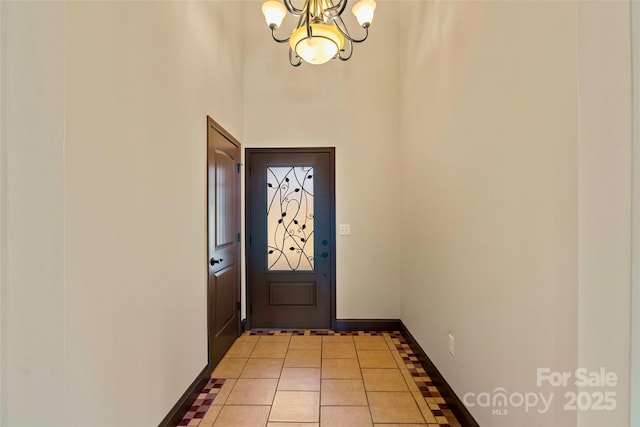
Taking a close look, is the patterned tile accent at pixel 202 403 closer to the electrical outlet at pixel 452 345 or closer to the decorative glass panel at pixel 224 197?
the decorative glass panel at pixel 224 197

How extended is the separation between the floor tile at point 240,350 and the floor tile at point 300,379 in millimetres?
523

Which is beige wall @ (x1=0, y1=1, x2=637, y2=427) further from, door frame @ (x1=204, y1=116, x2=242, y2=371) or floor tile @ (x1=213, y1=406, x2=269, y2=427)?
floor tile @ (x1=213, y1=406, x2=269, y2=427)

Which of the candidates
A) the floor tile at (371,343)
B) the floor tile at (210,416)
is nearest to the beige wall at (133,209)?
the floor tile at (210,416)

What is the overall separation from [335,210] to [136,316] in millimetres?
2330

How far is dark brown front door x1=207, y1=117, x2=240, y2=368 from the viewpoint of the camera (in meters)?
2.50

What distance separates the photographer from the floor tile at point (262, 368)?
8.03 ft

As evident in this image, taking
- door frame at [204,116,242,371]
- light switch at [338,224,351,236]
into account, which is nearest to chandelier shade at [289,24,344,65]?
door frame at [204,116,242,371]

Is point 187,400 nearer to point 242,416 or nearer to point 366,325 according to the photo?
point 242,416

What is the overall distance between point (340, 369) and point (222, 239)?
1.64m

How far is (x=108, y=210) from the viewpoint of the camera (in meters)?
→ 1.30

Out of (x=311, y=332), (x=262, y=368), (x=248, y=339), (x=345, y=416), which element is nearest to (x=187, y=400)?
(x=262, y=368)

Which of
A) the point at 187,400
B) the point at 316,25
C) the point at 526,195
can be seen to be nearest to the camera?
the point at 526,195

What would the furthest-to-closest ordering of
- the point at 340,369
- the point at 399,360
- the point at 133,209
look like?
1. the point at 399,360
2. the point at 340,369
3. the point at 133,209

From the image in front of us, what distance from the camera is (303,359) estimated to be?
107 inches
